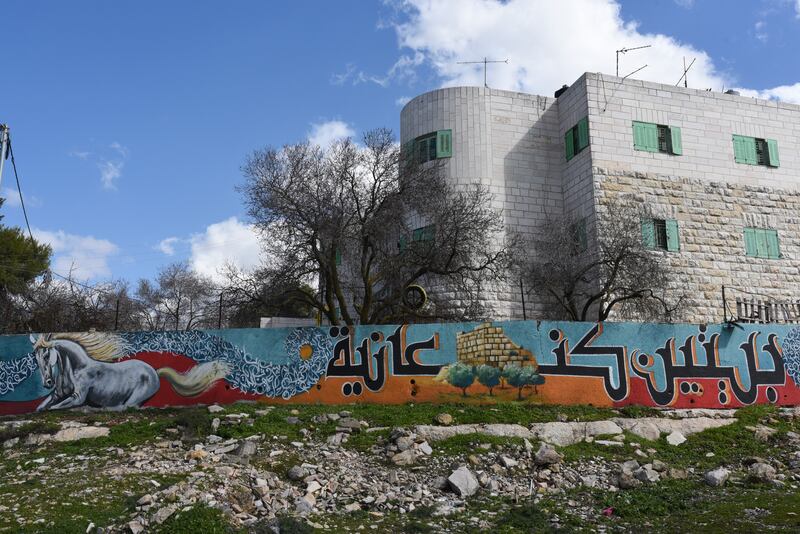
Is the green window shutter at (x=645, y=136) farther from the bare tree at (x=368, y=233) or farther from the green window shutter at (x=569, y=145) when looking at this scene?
the bare tree at (x=368, y=233)

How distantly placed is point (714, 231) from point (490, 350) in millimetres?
12823

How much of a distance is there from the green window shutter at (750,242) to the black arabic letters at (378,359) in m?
14.7

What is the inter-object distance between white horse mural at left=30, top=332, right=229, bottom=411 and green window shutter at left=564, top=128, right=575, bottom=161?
618 inches

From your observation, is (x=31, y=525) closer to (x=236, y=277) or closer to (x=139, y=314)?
(x=236, y=277)

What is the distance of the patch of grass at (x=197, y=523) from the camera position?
8906 millimetres

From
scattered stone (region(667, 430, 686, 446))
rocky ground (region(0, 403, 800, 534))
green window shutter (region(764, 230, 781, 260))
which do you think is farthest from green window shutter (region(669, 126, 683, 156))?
scattered stone (region(667, 430, 686, 446))

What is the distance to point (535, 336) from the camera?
17.2m

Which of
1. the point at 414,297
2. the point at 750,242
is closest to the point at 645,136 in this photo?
the point at 750,242

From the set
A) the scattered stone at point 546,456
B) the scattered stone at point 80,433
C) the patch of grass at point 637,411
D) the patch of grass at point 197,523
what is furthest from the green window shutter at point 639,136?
the patch of grass at point 197,523

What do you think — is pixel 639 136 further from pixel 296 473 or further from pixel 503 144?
pixel 296 473

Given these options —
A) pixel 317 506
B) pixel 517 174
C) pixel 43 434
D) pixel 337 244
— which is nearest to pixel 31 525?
pixel 317 506

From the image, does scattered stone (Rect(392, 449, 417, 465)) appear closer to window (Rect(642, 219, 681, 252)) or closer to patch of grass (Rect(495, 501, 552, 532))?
patch of grass (Rect(495, 501, 552, 532))

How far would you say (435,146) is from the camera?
1018 inches

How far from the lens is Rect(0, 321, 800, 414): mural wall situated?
17016 millimetres
